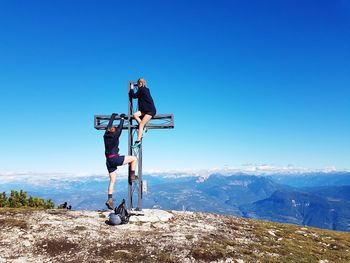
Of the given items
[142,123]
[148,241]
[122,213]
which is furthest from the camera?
[142,123]

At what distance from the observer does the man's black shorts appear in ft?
57.4

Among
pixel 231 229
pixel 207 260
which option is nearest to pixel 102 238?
pixel 207 260

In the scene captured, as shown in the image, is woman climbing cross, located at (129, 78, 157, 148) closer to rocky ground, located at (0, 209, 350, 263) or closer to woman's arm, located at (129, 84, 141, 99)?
woman's arm, located at (129, 84, 141, 99)

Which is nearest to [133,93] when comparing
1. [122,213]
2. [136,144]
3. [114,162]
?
[136,144]

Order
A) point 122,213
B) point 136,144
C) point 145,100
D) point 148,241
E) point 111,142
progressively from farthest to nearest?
point 136,144 < point 145,100 < point 122,213 < point 111,142 < point 148,241

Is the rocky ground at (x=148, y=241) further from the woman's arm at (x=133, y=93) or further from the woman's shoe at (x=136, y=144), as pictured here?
the woman's arm at (x=133, y=93)

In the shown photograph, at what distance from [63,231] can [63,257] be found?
2.86 meters

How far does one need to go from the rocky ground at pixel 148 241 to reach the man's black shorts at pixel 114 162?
3289mm

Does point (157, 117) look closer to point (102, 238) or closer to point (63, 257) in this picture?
point (102, 238)

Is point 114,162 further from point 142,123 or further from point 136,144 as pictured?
point 142,123

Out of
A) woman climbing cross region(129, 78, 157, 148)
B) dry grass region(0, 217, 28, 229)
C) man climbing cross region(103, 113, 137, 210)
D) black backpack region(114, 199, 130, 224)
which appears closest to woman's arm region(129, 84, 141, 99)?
woman climbing cross region(129, 78, 157, 148)

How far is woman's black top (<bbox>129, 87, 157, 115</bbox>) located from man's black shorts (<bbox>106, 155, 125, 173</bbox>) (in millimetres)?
3733

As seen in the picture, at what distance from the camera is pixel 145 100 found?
771 inches

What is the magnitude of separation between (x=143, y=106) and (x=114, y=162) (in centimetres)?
431
